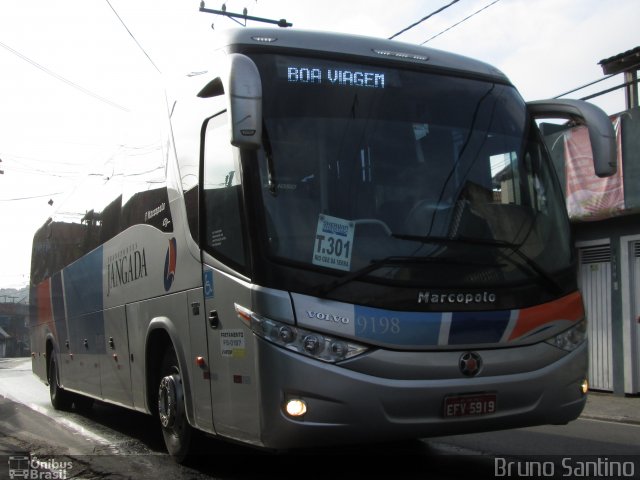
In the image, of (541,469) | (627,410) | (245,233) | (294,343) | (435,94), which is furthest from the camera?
(627,410)

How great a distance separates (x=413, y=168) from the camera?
4742mm

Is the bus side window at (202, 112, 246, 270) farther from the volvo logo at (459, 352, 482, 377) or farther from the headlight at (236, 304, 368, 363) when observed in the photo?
A: the volvo logo at (459, 352, 482, 377)

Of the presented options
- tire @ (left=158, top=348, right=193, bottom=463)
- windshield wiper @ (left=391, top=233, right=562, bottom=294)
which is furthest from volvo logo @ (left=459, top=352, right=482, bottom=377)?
tire @ (left=158, top=348, right=193, bottom=463)

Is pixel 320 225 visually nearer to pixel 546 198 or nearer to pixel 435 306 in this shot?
pixel 435 306

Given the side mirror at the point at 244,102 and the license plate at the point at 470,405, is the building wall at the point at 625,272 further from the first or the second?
the side mirror at the point at 244,102

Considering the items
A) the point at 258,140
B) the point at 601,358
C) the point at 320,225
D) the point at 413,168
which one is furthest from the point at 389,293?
the point at 601,358

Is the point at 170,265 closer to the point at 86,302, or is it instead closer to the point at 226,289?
the point at 226,289

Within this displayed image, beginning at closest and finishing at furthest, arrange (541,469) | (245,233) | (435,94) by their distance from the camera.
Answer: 1. (245,233)
2. (435,94)
3. (541,469)

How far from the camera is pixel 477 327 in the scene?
4492mm

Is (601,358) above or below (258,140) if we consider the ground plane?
below

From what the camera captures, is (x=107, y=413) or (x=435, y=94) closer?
(x=435, y=94)

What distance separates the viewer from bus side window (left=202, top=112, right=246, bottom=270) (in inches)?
181

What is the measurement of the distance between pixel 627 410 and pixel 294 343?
8208 millimetres

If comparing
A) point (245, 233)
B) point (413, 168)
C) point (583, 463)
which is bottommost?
point (583, 463)
